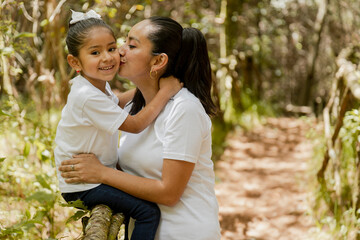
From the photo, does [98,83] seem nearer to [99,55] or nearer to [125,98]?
[99,55]

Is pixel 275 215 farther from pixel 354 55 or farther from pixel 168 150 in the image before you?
pixel 168 150

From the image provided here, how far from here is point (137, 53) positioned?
2227 mm

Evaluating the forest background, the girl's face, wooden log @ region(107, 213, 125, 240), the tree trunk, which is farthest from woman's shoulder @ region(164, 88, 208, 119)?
the tree trunk

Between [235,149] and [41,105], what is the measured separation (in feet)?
10.9

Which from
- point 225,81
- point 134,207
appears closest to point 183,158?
point 134,207

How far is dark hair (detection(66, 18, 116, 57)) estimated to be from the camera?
2.19 meters

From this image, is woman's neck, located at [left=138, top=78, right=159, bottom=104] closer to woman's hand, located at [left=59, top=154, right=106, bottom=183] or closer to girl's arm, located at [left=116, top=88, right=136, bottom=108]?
girl's arm, located at [left=116, top=88, right=136, bottom=108]

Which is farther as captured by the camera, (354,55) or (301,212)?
(354,55)

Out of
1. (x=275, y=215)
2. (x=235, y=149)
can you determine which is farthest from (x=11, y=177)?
A: (x=235, y=149)

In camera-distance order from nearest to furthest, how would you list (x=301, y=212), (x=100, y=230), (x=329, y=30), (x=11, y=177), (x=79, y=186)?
(x=100, y=230)
(x=79, y=186)
(x=11, y=177)
(x=301, y=212)
(x=329, y=30)

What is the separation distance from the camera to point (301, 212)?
4.81 metres

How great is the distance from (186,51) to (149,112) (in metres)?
0.41

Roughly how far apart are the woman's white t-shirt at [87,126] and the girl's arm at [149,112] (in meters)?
0.04

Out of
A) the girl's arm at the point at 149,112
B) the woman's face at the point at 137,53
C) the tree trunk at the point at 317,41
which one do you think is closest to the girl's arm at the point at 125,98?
the woman's face at the point at 137,53
